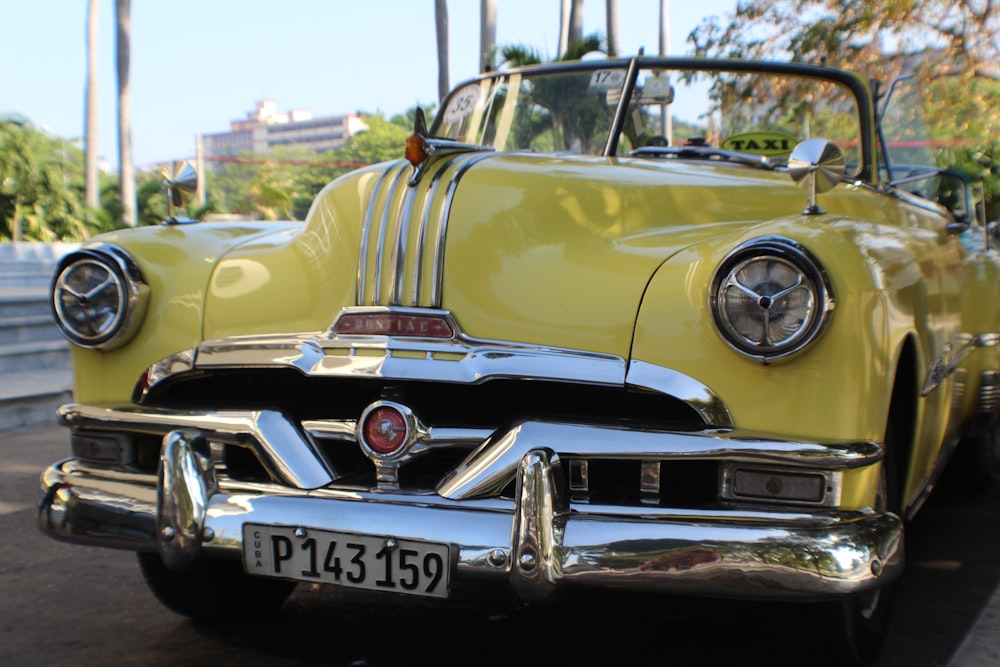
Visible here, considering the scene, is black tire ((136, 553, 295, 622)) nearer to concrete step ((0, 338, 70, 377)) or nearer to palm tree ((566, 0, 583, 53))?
concrete step ((0, 338, 70, 377))

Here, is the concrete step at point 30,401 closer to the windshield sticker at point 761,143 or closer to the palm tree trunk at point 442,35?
the windshield sticker at point 761,143

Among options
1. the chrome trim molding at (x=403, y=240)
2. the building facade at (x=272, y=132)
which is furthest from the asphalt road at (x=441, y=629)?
the building facade at (x=272, y=132)

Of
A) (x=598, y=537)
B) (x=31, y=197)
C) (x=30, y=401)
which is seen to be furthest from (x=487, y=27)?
(x=598, y=537)

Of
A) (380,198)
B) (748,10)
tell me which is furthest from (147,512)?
(748,10)

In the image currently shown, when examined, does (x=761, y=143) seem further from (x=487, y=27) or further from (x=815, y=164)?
(x=487, y=27)

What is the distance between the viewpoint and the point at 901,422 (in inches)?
113

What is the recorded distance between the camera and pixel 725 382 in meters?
2.40

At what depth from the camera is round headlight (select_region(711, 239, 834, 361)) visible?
2.35 m

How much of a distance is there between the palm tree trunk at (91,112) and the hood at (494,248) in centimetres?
1846

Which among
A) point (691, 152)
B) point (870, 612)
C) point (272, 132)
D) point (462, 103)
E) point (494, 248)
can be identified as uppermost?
point (272, 132)

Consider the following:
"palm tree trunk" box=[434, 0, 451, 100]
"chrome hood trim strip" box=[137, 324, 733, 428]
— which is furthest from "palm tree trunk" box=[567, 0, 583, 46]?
"chrome hood trim strip" box=[137, 324, 733, 428]

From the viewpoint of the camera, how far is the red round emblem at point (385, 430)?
2549 millimetres

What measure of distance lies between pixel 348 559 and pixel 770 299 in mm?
1038

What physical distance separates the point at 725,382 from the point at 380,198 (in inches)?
39.0
